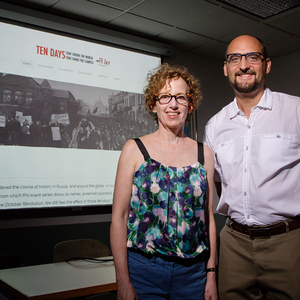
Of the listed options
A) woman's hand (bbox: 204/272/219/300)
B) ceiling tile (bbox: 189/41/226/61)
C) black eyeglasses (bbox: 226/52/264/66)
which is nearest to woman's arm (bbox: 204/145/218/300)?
woman's hand (bbox: 204/272/219/300)

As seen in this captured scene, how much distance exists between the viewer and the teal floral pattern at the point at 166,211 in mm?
1246

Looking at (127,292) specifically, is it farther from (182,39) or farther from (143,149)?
(182,39)

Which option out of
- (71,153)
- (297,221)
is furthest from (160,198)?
(71,153)

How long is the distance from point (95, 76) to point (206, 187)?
233 cm

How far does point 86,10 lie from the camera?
309 cm

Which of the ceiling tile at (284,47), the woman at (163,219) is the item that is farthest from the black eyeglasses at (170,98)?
the ceiling tile at (284,47)

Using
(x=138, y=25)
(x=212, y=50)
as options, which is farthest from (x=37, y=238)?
(x=212, y=50)

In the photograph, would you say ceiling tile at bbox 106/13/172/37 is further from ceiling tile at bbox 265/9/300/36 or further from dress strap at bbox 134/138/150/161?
dress strap at bbox 134/138/150/161

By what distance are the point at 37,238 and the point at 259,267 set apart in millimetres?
2160

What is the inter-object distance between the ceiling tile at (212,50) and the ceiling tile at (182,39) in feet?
0.37

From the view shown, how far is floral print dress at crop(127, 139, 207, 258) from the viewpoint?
1246 millimetres

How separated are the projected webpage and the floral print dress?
1.90 m

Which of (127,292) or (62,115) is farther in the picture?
(62,115)

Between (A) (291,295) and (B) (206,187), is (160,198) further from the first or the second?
(A) (291,295)
